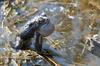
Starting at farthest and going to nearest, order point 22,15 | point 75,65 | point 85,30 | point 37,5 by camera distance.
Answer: point 37,5
point 22,15
point 85,30
point 75,65

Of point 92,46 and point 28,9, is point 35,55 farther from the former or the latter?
point 28,9

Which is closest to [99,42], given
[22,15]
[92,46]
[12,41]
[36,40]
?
[92,46]

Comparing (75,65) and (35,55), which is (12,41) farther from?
(75,65)

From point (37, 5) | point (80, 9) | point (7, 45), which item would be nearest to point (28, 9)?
point (37, 5)

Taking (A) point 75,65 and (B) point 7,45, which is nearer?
(A) point 75,65

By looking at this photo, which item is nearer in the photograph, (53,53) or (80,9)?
(53,53)

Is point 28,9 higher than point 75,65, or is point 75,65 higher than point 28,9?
point 28,9

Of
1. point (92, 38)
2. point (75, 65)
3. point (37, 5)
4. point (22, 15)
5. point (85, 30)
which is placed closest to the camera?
point (75, 65)

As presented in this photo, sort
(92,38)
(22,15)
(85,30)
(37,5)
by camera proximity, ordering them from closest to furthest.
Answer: (92,38)
(85,30)
(22,15)
(37,5)

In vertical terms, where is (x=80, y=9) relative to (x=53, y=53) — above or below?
above
